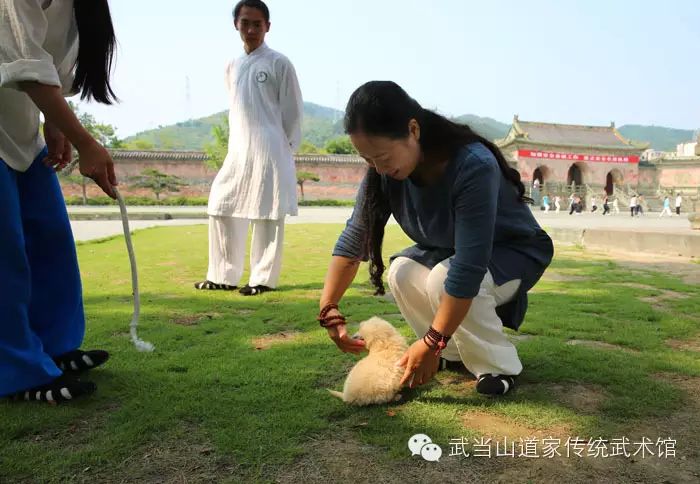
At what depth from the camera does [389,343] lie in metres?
2.15

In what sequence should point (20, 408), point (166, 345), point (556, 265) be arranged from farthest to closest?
point (556, 265) → point (166, 345) → point (20, 408)

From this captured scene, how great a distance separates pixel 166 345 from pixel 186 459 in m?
1.19

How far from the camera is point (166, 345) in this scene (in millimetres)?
2723

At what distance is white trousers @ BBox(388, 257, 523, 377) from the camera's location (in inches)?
83.0

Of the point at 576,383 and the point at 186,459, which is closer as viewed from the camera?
the point at 186,459

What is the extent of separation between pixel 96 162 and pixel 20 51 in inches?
16.0

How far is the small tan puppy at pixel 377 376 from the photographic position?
77.5 inches

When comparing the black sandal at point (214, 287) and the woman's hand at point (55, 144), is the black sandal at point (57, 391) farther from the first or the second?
the black sandal at point (214, 287)

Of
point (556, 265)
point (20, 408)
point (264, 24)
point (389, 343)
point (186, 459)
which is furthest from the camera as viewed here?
point (556, 265)

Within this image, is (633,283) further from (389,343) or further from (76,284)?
(76,284)

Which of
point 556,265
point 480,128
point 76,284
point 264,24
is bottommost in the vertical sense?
point 556,265

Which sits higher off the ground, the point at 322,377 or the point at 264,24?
the point at 264,24

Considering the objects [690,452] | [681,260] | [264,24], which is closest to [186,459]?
[690,452]

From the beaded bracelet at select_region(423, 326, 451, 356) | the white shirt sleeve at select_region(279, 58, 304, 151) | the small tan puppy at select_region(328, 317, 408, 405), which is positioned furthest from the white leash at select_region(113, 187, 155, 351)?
the white shirt sleeve at select_region(279, 58, 304, 151)
